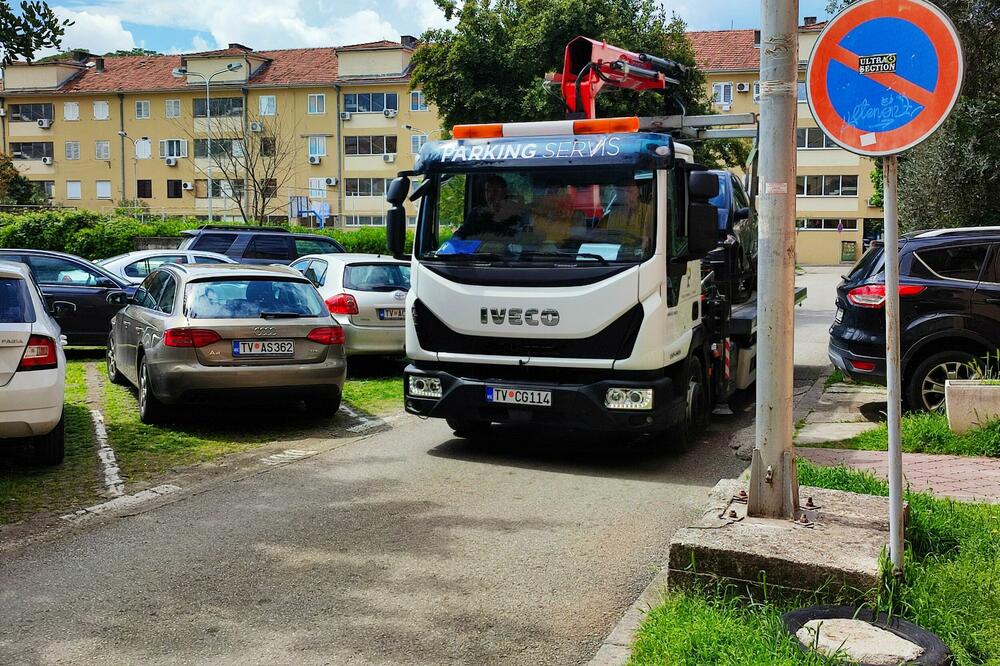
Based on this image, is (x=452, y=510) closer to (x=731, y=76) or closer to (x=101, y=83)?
(x=731, y=76)

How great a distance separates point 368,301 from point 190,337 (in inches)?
162

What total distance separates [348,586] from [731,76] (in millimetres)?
62576

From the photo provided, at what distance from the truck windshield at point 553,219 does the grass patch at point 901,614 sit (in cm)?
336

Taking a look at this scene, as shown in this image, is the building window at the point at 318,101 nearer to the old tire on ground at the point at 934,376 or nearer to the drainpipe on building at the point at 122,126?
the drainpipe on building at the point at 122,126

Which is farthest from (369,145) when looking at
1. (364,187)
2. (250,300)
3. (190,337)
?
(190,337)

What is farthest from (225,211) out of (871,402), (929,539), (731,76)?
(929,539)

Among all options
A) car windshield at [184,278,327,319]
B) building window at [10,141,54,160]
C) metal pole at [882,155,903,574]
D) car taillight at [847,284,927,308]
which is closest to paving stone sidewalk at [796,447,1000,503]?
car taillight at [847,284,927,308]

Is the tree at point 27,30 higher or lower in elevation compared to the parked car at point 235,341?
higher

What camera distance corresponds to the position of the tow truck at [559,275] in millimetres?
7957

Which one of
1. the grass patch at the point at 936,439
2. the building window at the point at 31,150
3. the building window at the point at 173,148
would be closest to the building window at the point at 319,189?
the building window at the point at 173,148

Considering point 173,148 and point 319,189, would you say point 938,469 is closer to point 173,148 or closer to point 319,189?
point 319,189

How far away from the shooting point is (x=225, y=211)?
6925 centimetres

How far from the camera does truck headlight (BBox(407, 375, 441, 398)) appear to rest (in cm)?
861

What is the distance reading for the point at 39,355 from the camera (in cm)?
762
